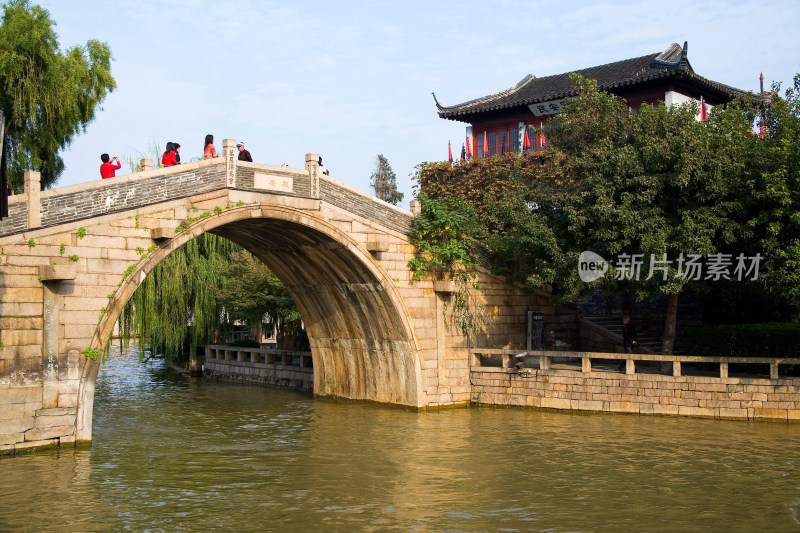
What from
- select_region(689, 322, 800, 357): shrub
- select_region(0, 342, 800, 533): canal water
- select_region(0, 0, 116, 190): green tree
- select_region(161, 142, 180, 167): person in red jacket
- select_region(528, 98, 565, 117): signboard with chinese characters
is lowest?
select_region(0, 342, 800, 533): canal water

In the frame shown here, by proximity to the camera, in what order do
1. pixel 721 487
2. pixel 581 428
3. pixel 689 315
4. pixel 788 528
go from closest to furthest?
pixel 788 528 < pixel 721 487 < pixel 581 428 < pixel 689 315

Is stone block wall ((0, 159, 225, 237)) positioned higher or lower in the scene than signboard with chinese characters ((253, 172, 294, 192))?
lower

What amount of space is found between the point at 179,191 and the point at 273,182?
191cm

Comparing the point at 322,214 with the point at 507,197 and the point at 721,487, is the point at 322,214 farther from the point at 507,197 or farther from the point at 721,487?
the point at 721,487

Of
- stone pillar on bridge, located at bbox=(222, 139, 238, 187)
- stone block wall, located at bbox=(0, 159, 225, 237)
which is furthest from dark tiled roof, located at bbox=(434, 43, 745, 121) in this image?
stone block wall, located at bbox=(0, 159, 225, 237)

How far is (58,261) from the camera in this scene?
13.5 metres

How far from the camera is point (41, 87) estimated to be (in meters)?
18.7

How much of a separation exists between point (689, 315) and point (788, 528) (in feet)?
44.3

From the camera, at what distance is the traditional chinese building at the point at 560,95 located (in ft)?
78.7

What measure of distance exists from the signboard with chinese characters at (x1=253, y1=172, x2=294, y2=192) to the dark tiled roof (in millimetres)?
11489

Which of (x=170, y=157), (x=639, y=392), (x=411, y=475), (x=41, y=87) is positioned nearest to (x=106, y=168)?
(x=170, y=157)

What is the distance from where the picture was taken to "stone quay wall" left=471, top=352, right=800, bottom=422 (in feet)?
51.4

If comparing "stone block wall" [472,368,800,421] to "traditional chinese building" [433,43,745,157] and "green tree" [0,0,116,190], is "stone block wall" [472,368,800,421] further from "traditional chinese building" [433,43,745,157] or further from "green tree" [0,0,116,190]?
"green tree" [0,0,116,190]

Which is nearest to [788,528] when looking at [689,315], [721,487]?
[721,487]
